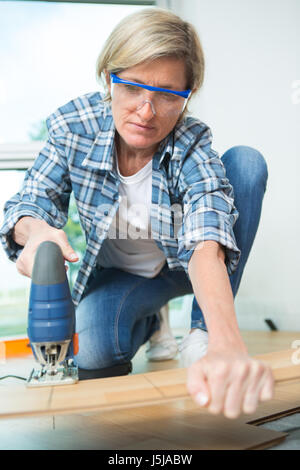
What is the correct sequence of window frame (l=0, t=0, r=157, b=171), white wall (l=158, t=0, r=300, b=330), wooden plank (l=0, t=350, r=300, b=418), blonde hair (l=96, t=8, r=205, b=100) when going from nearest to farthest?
1. wooden plank (l=0, t=350, r=300, b=418)
2. blonde hair (l=96, t=8, r=205, b=100)
3. white wall (l=158, t=0, r=300, b=330)
4. window frame (l=0, t=0, r=157, b=171)

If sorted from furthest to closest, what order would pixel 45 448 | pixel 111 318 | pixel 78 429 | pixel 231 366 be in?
1. pixel 111 318
2. pixel 78 429
3. pixel 45 448
4. pixel 231 366

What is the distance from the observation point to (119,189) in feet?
5.34

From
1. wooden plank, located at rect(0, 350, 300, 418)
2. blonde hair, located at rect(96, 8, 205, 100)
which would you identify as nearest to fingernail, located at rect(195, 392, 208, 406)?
wooden plank, located at rect(0, 350, 300, 418)

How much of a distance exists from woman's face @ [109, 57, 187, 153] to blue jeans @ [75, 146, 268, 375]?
322 millimetres

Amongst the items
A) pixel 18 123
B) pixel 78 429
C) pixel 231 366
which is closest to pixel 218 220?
pixel 231 366

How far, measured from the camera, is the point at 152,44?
130 cm

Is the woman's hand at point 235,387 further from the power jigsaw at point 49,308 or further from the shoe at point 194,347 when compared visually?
the shoe at point 194,347

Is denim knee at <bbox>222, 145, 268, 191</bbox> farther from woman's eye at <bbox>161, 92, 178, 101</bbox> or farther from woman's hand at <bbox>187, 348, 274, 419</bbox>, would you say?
woman's hand at <bbox>187, 348, 274, 419</bbox>

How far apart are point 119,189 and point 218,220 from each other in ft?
1.65

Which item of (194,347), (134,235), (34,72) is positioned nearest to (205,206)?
(194,347)

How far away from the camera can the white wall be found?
2.66 m

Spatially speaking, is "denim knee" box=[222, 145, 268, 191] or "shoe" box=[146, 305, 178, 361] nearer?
"denim knee" box=[222, 145, 268, 191]

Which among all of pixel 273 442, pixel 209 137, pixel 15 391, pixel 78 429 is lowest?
pixel 78 429

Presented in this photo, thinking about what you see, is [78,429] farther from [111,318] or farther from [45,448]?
[111,318]
